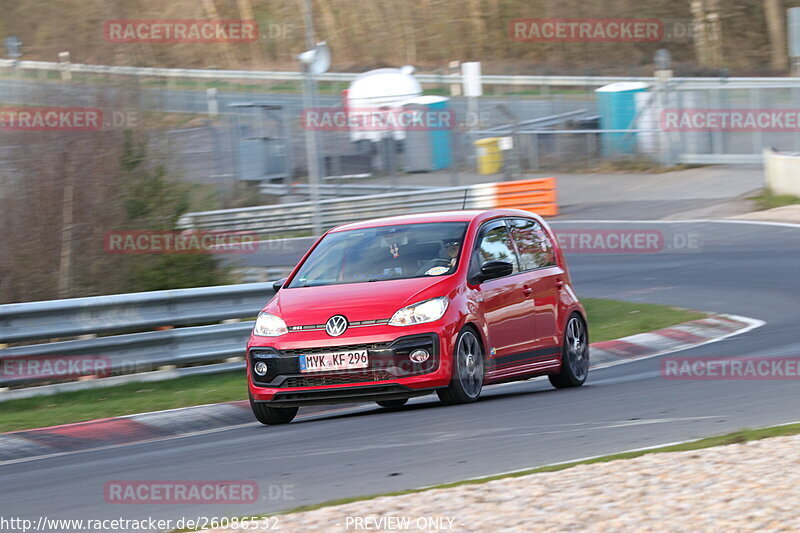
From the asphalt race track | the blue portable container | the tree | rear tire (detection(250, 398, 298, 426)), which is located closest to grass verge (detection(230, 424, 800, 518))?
the asphalt race track

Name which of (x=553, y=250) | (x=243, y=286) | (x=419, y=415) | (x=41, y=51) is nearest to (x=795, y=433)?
(x=419, y=415)

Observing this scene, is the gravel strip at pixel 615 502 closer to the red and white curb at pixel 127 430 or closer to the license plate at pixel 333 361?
the license plate at pixel 333 361

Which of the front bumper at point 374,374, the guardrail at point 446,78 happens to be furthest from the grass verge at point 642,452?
the guardrail at point 446,78

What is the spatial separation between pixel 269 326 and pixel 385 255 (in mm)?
1141

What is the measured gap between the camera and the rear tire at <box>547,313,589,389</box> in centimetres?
1151

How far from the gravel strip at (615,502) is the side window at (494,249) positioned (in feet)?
12.9

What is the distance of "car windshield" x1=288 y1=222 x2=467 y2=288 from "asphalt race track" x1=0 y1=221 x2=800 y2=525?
1077mm

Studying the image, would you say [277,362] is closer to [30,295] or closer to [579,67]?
[30,295]

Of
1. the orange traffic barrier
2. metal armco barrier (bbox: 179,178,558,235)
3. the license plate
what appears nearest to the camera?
the license plate

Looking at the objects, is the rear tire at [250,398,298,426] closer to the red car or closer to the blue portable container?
the red car

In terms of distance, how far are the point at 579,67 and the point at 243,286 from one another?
42.8 metres

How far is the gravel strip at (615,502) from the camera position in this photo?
17.5 feet

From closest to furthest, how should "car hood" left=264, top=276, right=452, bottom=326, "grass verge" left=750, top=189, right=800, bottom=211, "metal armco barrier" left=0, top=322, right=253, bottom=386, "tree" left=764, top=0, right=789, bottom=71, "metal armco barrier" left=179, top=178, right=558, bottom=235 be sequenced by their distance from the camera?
1. "car hood" left=264, top=276, right=452, bottom=326
2. "metal armco barrier" left=0, top=322, right=253, bottom=386
3. "grass verge" left=750, top=189, right=800, bottom=211
4. "metal armco barrier" left=179, top=178, right=558, bottom=235
5. "tree" left=764, top=0, right=789, bottom=71

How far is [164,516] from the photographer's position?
21.2ft
